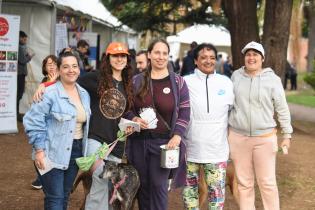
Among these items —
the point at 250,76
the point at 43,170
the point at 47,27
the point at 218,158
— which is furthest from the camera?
the point at 47,27

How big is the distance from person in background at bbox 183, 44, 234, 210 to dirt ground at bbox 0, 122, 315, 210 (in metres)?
1.47

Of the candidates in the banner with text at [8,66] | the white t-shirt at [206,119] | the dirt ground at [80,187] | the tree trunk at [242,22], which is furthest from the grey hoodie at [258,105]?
the tree trunk at [242,22]

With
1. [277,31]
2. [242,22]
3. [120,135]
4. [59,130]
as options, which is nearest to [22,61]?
[242,22]

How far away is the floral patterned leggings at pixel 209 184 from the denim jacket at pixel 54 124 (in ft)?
4.03

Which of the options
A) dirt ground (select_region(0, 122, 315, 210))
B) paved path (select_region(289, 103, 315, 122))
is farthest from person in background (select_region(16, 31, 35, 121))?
paved path (select_region(289, 103, 315, 122))

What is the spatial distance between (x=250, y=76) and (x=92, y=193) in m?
1.88

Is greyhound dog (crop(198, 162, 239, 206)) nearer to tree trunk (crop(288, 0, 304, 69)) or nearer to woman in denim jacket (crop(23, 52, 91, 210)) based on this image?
woman in denim jacket (crop(23, 52, 91, 210))

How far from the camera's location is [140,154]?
4.62 metres

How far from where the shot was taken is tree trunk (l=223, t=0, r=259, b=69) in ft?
39.4

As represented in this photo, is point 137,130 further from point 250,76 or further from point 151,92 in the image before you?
point 250,76

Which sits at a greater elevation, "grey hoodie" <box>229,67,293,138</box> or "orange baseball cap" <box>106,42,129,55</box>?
"orange baseball cap" <box>106,42,129,55</box>

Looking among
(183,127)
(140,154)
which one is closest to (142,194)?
(140,154)

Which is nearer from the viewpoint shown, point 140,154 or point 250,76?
point 140,154

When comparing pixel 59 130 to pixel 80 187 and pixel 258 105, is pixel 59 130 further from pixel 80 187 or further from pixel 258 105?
pixel 80 187
